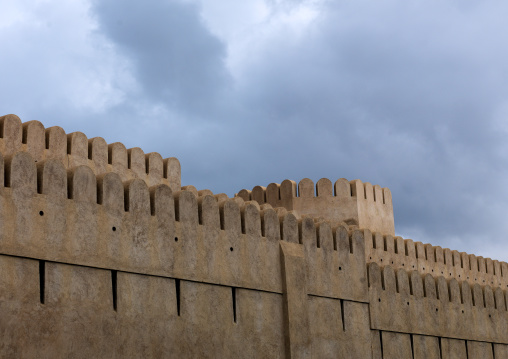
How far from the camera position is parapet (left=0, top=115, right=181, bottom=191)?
14.5m

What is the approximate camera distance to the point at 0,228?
1071cm

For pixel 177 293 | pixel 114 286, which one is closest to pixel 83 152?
pixel 177 293

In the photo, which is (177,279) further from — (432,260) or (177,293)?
(432,260)

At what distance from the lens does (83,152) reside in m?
15.6

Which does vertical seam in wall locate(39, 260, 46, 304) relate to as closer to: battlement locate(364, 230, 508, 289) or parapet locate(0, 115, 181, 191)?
parapet locate(0, 115, 181, 191)

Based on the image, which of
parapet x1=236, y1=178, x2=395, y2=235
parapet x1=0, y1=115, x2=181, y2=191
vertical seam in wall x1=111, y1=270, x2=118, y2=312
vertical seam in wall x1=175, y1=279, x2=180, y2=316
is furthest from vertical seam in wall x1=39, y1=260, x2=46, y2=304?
parapet x1=236, y1=178, x2=395, y2=235

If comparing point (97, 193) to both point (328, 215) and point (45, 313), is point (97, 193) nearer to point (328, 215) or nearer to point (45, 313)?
point (45, 313)

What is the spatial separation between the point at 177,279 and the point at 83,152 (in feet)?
13.2

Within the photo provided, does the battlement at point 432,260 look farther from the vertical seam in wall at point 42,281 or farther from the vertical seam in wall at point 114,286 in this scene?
the vertical seam in wall at point 42,281

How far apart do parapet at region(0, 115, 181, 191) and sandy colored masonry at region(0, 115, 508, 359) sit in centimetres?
3

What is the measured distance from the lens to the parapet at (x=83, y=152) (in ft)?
47.4

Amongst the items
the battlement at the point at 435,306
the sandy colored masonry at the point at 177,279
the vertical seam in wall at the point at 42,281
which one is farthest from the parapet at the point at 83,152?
the battlement at the point at 435,306

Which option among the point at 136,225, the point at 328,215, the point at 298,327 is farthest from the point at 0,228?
the point at 328,215

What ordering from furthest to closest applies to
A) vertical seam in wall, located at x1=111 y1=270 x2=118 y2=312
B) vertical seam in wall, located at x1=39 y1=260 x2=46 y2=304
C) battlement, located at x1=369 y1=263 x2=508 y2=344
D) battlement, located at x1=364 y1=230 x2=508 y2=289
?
battlement, located at x1=364 y1=230 x2=508 y2=289
battlement, located at x1=369 y1=263 x2=508 y2=344
vertical seam in wall, located at x1=111 y1=270 x2=118 y2=312
vertical seam in wall, located at x1=39 y1=260 x2=46 y2=304
